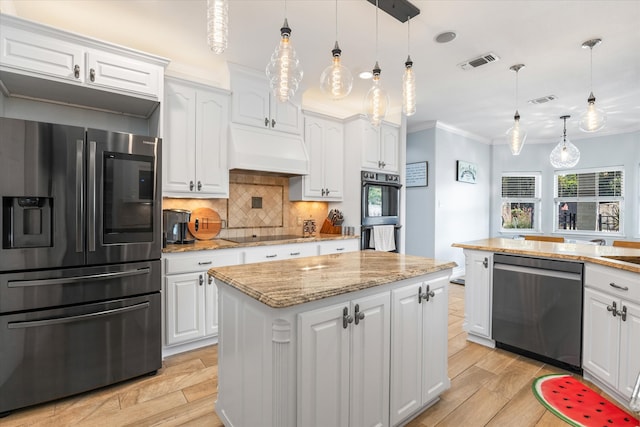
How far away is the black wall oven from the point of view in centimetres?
409

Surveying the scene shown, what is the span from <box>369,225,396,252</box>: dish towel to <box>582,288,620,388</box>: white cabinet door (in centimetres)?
217

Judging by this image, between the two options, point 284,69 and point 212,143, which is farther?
point 212,143

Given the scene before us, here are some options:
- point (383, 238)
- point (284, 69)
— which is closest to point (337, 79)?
point (284, 69)

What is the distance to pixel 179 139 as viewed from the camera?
297cm

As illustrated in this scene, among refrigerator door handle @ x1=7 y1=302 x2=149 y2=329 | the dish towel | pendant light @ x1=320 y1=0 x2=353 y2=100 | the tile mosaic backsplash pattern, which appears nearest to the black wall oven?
the dish towel

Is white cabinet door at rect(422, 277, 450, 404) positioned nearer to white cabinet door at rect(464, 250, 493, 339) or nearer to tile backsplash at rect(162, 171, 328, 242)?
white cabinet door at rect(464, 250, 493, 339)

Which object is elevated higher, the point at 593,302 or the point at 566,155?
the point at 566,155

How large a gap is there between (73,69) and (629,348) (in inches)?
162

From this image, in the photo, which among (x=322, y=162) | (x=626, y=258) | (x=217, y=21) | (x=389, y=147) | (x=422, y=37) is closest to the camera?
(x=217, y=21)

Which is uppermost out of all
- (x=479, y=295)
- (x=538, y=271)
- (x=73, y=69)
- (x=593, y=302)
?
(x=73, y=69)

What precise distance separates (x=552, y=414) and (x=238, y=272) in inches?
81.6

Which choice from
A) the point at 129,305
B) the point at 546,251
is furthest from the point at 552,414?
the point at 129,305

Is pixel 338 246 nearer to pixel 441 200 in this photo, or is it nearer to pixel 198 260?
pixel 198 260

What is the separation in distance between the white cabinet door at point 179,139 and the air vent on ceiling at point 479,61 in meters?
2.67
